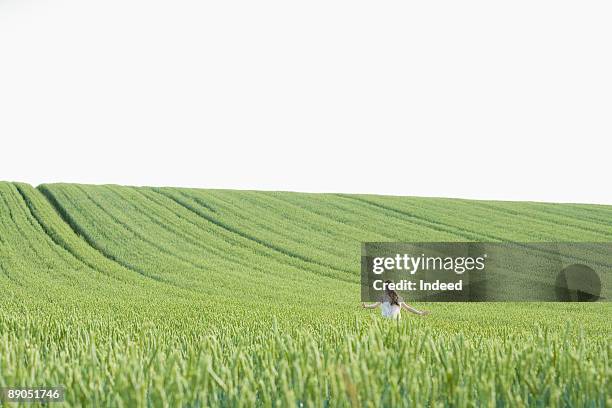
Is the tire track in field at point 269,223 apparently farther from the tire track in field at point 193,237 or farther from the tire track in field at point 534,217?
the tire track in field at point 534,217

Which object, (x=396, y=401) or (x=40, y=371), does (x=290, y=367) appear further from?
(x=40, y=371)

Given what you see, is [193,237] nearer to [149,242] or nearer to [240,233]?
[149,242]

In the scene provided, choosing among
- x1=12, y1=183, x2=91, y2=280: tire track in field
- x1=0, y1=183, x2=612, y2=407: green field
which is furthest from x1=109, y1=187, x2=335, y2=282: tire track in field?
x1=12, y1=183, x2=91, y2=280: tire track in field

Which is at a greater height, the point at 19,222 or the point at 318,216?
the point at 318,216

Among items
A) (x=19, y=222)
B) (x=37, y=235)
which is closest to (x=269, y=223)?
(x=37, y=235)

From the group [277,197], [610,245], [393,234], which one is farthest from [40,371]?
[277,197]

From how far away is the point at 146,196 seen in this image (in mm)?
39406

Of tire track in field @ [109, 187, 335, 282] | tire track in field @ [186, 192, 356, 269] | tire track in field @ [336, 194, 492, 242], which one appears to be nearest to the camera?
tire track in field @ [109, 187, 335, 282]

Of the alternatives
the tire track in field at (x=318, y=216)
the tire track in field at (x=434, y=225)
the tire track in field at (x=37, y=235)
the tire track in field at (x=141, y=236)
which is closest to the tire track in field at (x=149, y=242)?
the tire track in field at (x=141, y=236)

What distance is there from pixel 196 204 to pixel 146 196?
3.83 metres

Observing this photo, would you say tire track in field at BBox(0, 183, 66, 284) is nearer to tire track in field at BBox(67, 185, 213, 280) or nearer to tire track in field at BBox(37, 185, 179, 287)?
tire track in field at BBox(37, 185, 179, 287)

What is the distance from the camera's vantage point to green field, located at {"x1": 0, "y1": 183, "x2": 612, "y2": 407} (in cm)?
211

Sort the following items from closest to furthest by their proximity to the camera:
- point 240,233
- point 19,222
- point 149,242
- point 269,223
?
point 149,242, point 19,222, point 240,233, point 269,223

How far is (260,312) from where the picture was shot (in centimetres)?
1336
